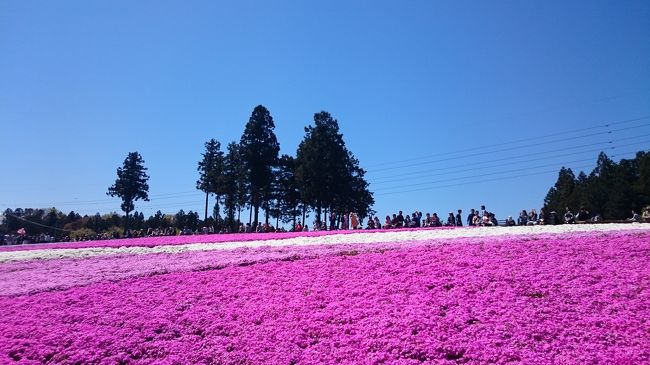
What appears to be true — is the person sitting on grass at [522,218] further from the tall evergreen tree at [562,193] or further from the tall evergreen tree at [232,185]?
the tall evergreen tree at [562,193]

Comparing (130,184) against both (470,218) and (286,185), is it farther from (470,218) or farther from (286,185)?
(470,218)

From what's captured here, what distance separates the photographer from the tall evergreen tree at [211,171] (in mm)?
66344

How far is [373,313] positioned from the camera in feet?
35.0

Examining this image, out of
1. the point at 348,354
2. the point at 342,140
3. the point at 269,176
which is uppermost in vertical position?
the point at 342,140

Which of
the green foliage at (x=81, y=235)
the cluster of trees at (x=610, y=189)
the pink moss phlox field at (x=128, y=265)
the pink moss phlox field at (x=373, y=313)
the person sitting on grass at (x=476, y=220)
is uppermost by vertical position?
the cluster of trees at (x=610, y=189)

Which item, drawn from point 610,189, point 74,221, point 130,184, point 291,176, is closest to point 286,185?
point 291,176

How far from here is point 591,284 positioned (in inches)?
442

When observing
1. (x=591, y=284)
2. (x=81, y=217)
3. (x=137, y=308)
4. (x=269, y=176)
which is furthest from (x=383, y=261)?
(x=81, y=217)

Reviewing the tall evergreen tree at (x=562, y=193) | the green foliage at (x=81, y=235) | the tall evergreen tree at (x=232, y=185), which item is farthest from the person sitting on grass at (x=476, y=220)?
the tall evergreen tree at (x=562, y=193)

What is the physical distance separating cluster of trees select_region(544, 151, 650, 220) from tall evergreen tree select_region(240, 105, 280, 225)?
4467cm

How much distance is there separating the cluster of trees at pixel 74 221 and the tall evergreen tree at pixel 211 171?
84.5 ft

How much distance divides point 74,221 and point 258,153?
251 ft

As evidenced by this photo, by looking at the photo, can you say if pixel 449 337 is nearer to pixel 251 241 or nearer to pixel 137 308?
pixel 137 308

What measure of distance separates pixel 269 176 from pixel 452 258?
1739 inches
